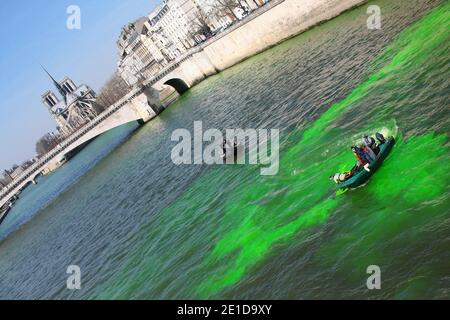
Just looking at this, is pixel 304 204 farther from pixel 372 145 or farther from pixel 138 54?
pixel 138 54

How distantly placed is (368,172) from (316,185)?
3.53 meters

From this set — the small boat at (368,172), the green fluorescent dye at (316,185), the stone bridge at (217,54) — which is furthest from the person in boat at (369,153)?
the stone bridge at (217,54)

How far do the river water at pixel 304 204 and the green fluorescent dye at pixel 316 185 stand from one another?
89mm

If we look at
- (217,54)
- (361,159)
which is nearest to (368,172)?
(361,159)

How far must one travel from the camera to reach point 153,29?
162 metres

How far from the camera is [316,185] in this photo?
2494cm

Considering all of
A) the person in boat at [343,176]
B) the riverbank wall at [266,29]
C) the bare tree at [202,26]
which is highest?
the bare tree at [202,26]

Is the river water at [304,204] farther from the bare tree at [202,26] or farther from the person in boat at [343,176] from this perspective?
the bare tree at [202,26]

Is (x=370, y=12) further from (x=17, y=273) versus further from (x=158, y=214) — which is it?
(x=17, y=273)

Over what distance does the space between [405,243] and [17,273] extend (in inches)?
1840

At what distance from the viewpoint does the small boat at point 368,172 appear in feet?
71.8

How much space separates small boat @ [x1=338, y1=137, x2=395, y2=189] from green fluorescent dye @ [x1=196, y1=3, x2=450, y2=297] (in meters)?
Answer: 0.33

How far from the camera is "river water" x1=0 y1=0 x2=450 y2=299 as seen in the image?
702 inches
